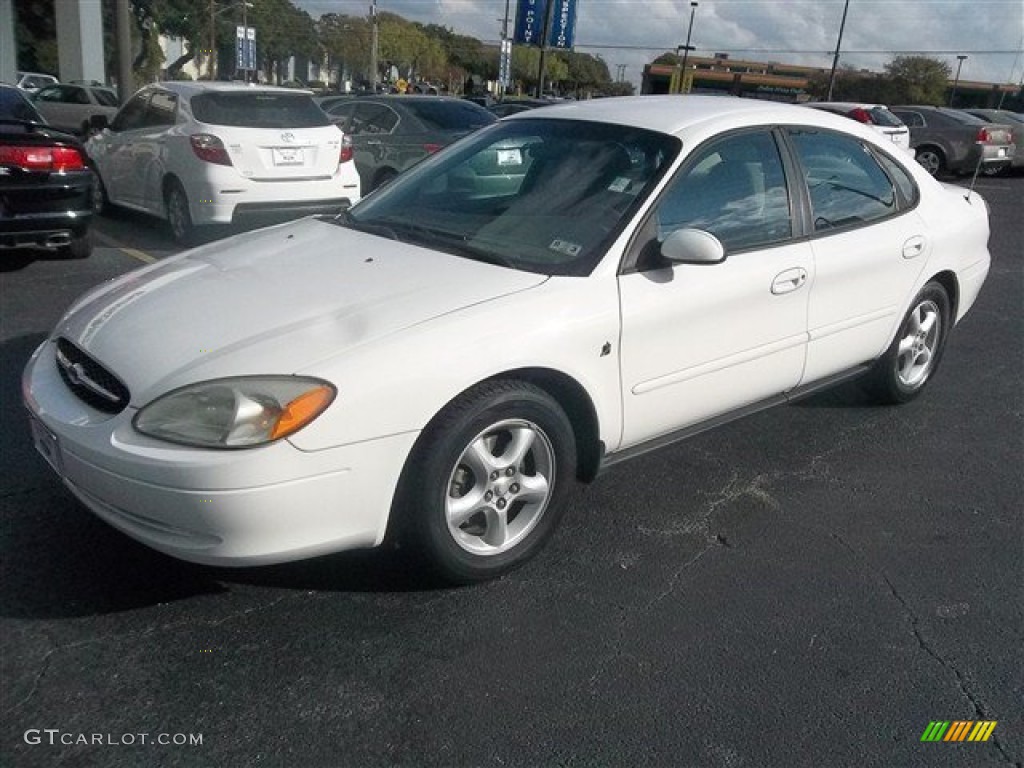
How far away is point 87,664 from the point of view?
259 cm

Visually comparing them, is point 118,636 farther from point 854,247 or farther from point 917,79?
point 917,79

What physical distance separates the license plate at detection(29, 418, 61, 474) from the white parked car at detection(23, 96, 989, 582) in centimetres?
2

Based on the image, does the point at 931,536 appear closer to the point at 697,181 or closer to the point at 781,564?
the point at 781,564

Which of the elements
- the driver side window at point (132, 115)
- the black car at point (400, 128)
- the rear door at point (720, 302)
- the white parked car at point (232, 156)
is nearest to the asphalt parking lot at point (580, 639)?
the rear door at point (720, 302)

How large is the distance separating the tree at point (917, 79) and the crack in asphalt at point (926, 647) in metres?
58.3

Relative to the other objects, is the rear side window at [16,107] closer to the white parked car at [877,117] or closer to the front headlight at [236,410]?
the front headlight at [236,410]

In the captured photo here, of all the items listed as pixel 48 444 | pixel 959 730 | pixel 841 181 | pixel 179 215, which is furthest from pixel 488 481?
pixel 179 215

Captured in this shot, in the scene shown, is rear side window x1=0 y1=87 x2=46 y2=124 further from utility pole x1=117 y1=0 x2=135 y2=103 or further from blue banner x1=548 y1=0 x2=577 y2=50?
blue banner x1=548 y1=0 x2=577 y2=50

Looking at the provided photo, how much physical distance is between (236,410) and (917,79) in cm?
6122

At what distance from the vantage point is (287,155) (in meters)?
8.15

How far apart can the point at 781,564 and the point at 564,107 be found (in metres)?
2.26

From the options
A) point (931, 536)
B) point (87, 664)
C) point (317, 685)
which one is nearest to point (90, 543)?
point (87, 664)

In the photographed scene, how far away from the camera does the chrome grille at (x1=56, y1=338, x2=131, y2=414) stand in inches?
109

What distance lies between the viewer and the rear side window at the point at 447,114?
10.7 metres
